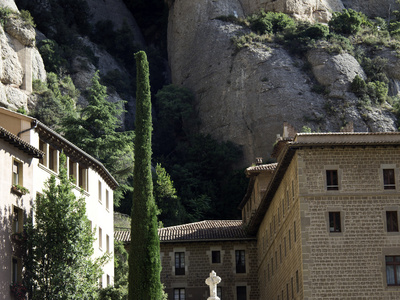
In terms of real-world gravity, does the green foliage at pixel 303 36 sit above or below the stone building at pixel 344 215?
above

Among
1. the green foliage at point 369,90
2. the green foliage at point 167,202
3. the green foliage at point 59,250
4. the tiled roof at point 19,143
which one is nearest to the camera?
the tiled roof at point 19,143

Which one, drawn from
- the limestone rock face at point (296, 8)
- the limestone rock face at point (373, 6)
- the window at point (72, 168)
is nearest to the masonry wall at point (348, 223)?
the window at point (72, 168)

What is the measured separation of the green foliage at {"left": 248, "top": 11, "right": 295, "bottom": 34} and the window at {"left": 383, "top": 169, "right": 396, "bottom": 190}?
185 ft

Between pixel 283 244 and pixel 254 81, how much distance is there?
150ft

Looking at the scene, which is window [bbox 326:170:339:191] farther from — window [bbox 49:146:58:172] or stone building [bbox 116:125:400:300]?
window [bbox 49:146:58:172]

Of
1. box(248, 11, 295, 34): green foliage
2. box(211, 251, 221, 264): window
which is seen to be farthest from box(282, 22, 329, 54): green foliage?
box(211, 251, 221, 264): window

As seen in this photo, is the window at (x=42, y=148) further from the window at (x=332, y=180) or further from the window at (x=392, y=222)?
the window at (x=392, y=222)

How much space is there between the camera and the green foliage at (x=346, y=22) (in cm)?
10550

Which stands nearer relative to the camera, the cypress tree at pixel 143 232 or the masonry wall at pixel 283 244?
the cypress tree at pixel 143 232

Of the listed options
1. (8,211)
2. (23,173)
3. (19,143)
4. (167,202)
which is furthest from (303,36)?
(8,211)

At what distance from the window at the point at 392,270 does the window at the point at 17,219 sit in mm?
18459

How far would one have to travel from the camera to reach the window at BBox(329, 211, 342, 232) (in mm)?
47469

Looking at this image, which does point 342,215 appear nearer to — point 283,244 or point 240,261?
point 283,244

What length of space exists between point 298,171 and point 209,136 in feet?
159
